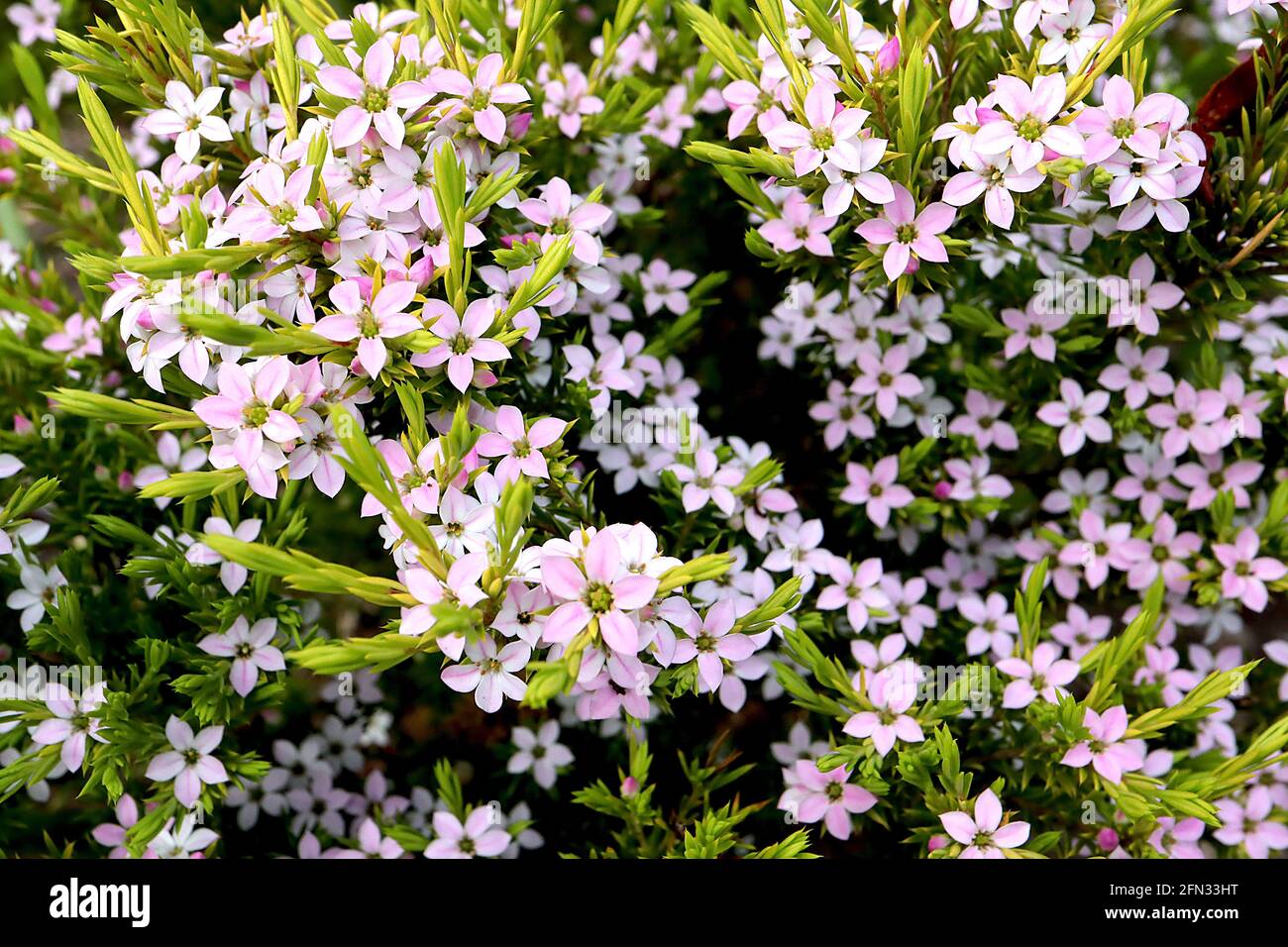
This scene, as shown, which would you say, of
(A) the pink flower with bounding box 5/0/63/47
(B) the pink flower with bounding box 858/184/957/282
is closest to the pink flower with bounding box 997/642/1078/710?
(B) the pink flower with bounding box 858/184/957/282

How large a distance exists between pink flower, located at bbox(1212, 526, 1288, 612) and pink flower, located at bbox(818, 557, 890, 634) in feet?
2.42

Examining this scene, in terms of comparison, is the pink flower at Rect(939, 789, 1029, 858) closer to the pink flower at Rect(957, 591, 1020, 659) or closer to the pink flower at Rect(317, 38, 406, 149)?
the pink flower at Rect(957, 591, 1020, 659)

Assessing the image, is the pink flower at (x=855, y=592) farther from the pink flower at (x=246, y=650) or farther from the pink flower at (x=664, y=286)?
the pink flower at (x=246, y=650)

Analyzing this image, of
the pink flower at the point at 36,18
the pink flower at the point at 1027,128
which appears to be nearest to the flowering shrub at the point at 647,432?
the pink flower at the point at 1027,128

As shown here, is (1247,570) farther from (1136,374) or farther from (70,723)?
(70,723)

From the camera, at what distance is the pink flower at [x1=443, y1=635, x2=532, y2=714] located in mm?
1482

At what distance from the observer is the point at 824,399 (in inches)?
98.1

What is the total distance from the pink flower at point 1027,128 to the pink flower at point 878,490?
75cm

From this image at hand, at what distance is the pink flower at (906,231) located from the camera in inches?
66.7
